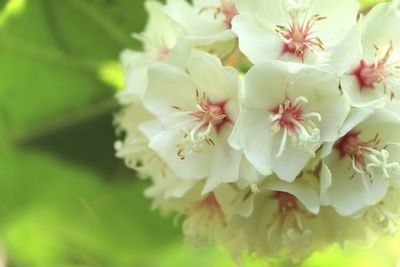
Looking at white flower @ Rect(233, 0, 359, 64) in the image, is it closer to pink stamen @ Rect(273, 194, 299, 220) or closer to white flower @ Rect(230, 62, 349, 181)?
white flower @ Rect(230, 62, 349, 181)

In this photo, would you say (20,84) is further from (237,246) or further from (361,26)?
(361,26)

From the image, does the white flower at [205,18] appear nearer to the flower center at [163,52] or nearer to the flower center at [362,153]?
the flower center at [163,52]

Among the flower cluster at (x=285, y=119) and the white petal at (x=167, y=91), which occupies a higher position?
the white petal at (x=167, y=91)

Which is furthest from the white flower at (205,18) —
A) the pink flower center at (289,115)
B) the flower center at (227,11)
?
the pink flower center at (289,115)

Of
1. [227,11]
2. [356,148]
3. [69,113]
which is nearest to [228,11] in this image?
[227,11]

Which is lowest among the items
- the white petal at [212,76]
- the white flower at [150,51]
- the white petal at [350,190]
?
the white petal at [350,190]

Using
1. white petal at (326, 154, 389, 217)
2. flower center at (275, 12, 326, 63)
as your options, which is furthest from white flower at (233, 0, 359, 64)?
white petal at (326, 154, 389, 217)

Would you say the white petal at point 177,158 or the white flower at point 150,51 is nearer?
the white petal at point 177,158
